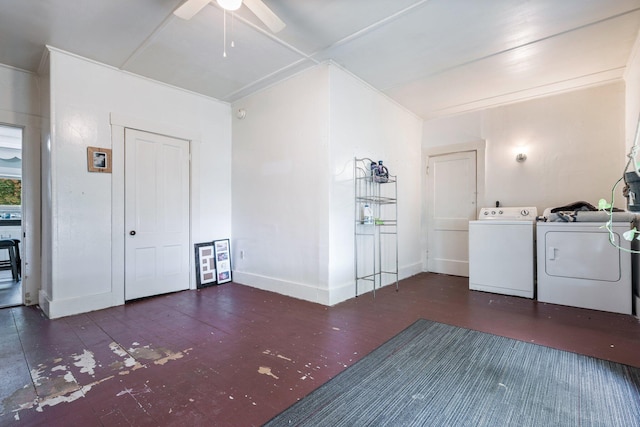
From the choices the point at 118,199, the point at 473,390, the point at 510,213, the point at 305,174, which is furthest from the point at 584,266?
the point at 118,199

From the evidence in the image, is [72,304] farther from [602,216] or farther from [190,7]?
[602,216]

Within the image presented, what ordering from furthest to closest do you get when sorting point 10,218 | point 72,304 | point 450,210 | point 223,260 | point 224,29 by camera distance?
1. point 10,218
2. point 450,210
3. point 223,260
4. point 72,304
5. point 224,29

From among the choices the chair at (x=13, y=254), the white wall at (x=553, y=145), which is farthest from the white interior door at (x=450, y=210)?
the chair at (x=13, y=254)

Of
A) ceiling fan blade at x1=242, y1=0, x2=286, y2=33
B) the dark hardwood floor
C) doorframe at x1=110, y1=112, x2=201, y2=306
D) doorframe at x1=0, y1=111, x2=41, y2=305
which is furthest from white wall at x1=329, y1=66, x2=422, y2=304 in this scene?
doorframe at x1=0, y1=111, x2=41, y2=305

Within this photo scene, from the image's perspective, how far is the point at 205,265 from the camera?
14.2 feet

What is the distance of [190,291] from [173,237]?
0.78 meters

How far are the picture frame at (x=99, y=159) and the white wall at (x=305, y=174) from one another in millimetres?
1660

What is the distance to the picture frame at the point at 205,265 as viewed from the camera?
14.0 feet

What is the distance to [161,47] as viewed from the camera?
3066 millimetres

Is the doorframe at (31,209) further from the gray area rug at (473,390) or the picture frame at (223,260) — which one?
the gray area rug at (473,390)

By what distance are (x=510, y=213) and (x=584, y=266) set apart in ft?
3.98

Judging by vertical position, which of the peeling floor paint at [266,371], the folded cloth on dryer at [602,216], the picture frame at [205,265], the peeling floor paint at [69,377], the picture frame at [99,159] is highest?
the picture frame at [99,159]

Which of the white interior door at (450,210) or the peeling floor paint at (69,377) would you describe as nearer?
the peeling floor paint at (69,377)

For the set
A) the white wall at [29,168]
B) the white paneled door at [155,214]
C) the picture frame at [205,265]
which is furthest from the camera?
the picture frame at [205,265]
